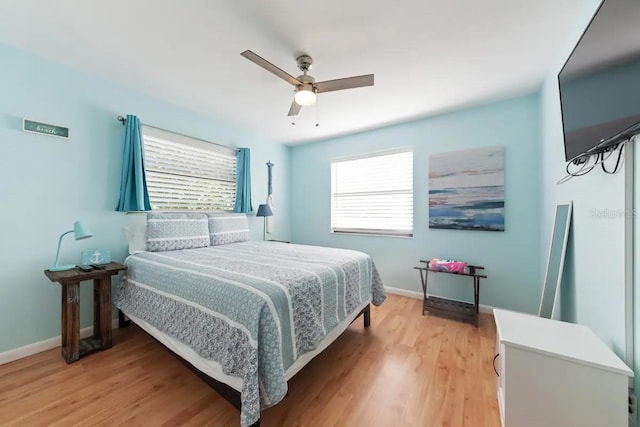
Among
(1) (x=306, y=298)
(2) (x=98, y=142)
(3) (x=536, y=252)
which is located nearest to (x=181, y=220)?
(2) (x=98, y=142)

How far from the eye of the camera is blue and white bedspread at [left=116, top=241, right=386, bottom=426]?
47.9 inches

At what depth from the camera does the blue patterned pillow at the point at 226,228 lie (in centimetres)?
304

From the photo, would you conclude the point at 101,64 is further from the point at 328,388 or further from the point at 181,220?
the point at 328,388

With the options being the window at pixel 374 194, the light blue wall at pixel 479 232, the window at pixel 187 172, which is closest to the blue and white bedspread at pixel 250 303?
the window at pixel 187 172

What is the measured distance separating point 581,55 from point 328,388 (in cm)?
236

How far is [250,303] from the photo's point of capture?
1274mm

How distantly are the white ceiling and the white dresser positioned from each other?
1956mm

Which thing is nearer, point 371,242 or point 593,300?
point 593,300

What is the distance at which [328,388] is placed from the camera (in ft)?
5.34

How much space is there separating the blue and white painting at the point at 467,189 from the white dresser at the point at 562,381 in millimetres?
1819

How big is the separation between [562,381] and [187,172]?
372cm

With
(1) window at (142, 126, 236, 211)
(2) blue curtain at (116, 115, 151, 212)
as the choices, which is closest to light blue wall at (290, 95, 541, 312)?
(1) window at (142, 126, 236, 211)

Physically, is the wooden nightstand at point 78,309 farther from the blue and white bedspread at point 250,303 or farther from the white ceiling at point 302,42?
the white ceiling at point 302,42

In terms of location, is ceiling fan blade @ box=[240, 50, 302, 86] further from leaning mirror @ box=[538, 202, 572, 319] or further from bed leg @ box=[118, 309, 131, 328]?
bed leg @ box=[118, 309, 131, 328]
